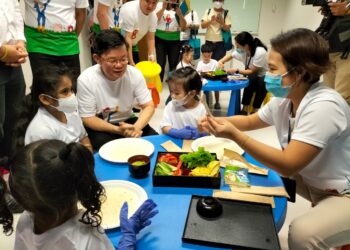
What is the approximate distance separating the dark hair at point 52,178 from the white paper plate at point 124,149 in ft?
1.76

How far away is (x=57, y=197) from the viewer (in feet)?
2.59

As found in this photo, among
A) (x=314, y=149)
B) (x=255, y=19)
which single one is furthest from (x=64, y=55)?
(x=255, y=19)

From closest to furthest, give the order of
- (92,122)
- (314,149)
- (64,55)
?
(314,149), (92,122), (64,55)

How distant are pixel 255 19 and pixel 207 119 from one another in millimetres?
5652

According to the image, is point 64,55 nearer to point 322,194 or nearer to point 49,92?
point 49,92

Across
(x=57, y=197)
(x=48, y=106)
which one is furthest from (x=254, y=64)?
(x=57, y=197)

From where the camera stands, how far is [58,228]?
83cm

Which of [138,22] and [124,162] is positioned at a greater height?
[138,22]

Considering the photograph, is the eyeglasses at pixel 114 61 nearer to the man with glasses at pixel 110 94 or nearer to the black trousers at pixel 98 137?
the man with glasses at pixel 110 94

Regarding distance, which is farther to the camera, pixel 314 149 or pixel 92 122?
pixel 92 122

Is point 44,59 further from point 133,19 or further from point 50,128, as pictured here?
point 133,19

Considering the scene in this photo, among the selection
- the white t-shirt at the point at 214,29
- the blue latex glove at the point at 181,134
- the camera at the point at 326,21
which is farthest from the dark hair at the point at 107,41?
the white t-shirt at the point at 214,29

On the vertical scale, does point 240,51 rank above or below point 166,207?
above

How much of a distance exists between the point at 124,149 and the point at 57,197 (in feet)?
2.34
